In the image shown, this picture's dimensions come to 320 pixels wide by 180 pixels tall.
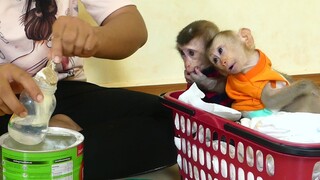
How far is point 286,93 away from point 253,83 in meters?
0.06

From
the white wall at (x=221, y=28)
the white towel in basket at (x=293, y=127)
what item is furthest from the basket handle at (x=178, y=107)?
the white wall at (x=221, y=28)

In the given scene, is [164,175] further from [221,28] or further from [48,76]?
[221,28]

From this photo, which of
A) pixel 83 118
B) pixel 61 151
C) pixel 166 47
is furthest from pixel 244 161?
pixel 166 47

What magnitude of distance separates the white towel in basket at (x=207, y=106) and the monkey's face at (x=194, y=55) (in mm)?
71

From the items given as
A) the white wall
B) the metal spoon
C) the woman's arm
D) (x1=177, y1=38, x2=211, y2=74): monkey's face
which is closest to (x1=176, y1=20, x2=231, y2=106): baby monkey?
(x1=177, y1=38, x2=211, y2=74): monkey's face

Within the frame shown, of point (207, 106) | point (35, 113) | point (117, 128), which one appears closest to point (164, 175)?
point (117, 128)

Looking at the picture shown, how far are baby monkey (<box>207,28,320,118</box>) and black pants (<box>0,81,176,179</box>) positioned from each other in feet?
0.56

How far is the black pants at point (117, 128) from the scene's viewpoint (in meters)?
0.80

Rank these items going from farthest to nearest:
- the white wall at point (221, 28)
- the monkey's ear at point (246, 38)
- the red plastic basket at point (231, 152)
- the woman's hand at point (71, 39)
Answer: the white wall at point (221, 28)
the monkey's ear at point (246, 38)
the woman's hand at point (71, 39)
the red plastic basket at point (231, 152)

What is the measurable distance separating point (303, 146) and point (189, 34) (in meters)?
0.36

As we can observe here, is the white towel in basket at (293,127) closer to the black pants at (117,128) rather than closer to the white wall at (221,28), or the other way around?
the black pants at (117,128)

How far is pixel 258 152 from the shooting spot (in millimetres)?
596

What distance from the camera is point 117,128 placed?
83 cm

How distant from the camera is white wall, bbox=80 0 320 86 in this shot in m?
1.32
